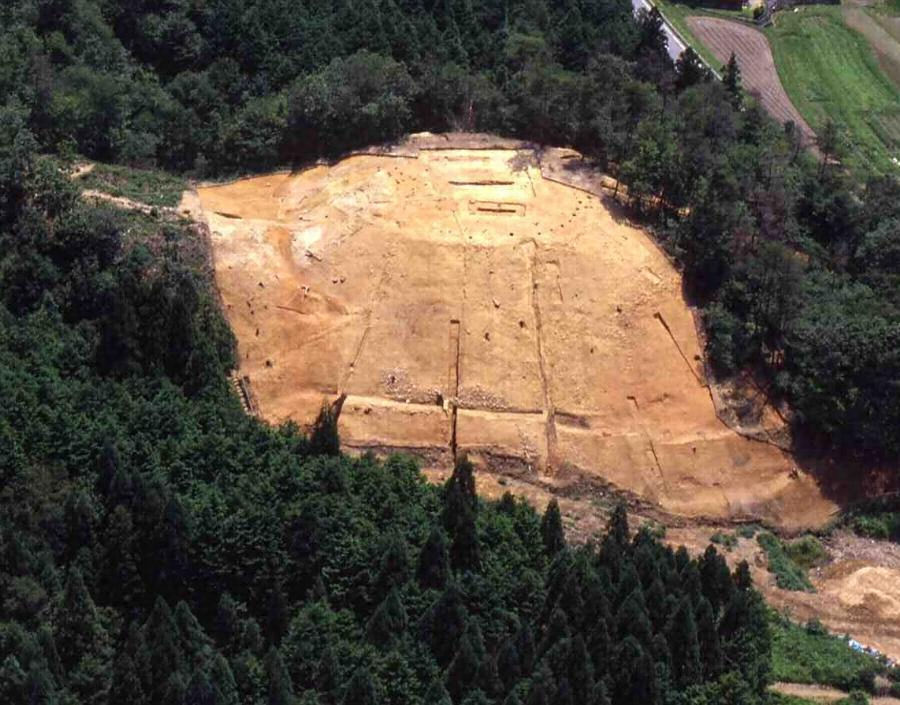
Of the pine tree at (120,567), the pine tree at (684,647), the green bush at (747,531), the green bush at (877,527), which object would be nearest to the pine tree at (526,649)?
the pine tree at (684,647)

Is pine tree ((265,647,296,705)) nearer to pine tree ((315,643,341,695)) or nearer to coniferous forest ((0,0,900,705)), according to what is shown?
coniferous forest ((0,0,900,705))

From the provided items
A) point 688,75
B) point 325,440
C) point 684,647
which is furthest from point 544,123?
point 684,647

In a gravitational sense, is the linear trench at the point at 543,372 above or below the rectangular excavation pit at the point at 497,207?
below

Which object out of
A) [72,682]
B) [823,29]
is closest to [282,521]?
[72,682]

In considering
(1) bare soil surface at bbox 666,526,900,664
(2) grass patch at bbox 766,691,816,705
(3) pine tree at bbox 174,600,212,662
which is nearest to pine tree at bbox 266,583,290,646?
(3) pine tree at bbox 174,600,212,662

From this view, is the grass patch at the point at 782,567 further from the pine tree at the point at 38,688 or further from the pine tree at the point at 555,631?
the pine tree at the point at 38,688

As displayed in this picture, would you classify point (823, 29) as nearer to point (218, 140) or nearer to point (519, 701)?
point (218, 140)
